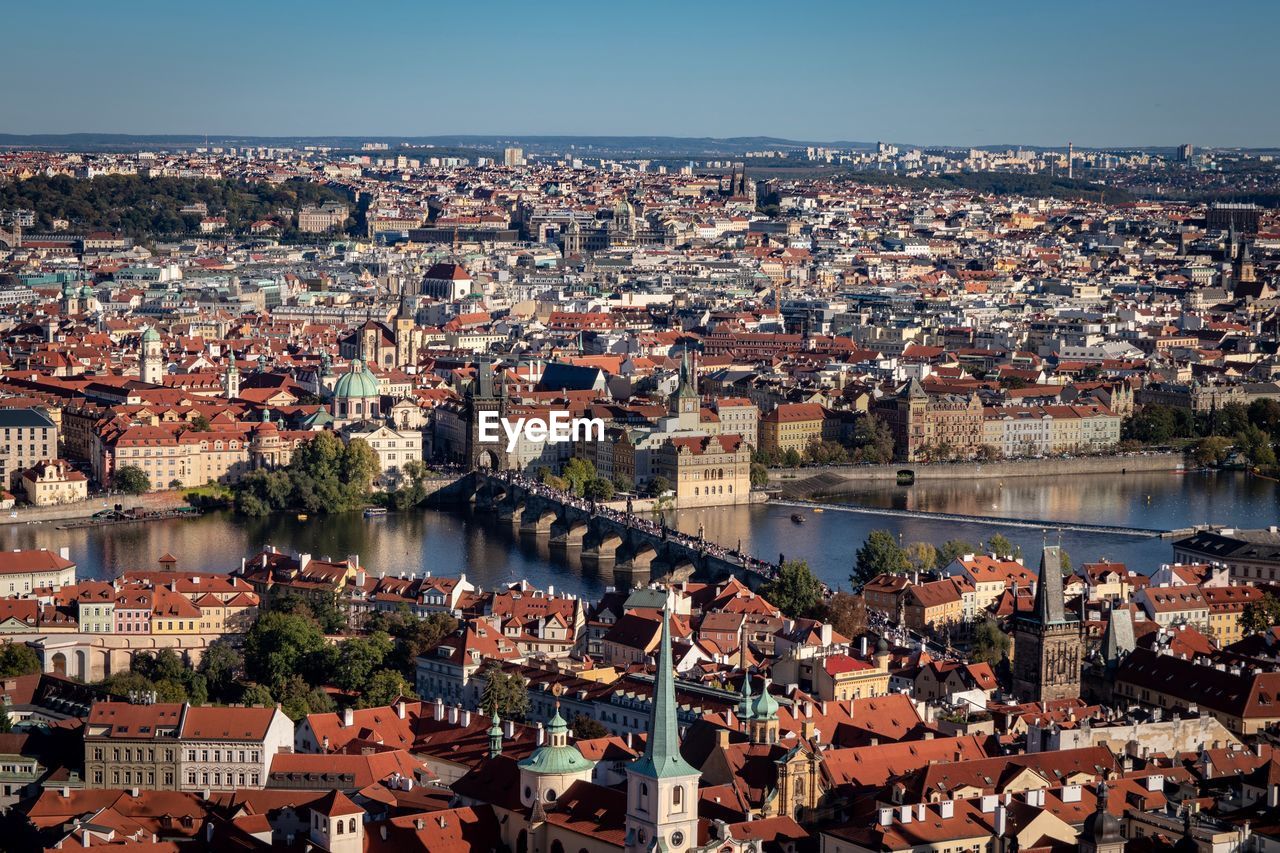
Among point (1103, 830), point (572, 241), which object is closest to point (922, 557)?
point (1103, 830)

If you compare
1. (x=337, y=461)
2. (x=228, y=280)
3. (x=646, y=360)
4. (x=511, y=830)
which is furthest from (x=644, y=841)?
(x=228, y=280)

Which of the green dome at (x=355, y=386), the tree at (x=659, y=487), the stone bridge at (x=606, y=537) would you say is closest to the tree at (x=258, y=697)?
the stone bridge at (x=606, y=537)

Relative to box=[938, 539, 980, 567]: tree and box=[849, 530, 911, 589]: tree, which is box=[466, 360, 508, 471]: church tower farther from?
box=[849, 530, 911, 589]: tree

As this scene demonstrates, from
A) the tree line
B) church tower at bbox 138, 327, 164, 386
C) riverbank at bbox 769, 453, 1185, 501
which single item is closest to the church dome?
riverbank at bbox 769, 453, 1185, 501

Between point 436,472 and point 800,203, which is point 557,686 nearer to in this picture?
point 436,472

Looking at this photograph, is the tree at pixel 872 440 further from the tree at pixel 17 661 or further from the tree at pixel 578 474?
the tree at pixel 17 661

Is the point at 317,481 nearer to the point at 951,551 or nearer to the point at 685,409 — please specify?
the point at 685,409

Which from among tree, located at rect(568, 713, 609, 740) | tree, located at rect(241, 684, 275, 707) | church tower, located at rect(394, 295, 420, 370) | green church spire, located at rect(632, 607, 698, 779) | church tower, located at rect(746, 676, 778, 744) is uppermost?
green church spire, located at rect(632, 607, 698, 779)
